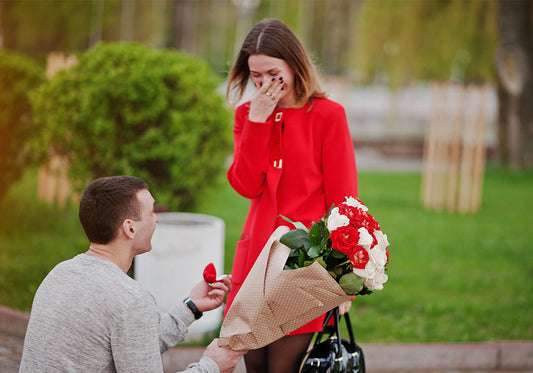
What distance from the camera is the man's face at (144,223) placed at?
2352mm

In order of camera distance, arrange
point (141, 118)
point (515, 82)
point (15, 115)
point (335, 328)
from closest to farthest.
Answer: point (335, 328) → point (141, 118) → point (15, 115) → point (515, 82)

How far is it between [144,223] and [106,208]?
0.16 meters

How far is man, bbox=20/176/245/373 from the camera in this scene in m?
2.14

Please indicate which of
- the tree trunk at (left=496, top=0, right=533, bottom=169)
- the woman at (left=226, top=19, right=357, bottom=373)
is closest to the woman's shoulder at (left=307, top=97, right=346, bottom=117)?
the woman at (left=226, top=19, right=357, bottom=373)

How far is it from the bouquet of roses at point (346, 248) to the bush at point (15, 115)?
662 cm

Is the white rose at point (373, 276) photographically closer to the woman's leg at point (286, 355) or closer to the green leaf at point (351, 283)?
the green leaf at point (351, 283)

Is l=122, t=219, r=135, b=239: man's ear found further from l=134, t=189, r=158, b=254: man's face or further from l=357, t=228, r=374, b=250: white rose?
l=357, t=228, r=374, b=250: white rose

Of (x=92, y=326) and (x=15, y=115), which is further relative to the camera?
(x=15, y=115)

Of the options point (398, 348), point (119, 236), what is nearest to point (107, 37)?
point (398, 348)

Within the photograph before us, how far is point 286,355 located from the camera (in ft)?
8.50

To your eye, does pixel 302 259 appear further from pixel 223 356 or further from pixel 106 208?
pixel 106 208

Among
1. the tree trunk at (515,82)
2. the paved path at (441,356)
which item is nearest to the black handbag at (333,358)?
→ the paved path at (441,356)

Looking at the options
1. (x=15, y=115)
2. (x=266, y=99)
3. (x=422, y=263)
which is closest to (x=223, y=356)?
(x=266, y=99)

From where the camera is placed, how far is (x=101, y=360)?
2.17 meters
